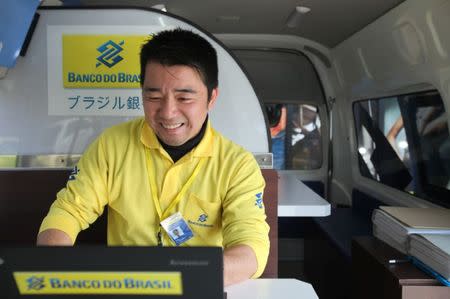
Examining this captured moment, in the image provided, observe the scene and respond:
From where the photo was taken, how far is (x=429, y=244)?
214 cm

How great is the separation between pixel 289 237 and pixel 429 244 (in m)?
2.88

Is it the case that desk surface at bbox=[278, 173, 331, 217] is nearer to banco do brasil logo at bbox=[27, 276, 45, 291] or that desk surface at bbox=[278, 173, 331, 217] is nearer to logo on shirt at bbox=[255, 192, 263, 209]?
logo on shirt at bbox=[255, 192, 263, 209]

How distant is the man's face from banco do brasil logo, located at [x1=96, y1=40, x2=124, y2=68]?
70 cm

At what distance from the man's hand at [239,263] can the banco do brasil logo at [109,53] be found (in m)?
1.23

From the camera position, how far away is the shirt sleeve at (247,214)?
57.2 inches

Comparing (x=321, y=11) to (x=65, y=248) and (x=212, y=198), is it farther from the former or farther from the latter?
(x=65, y=248)

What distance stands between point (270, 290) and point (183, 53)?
837 mm

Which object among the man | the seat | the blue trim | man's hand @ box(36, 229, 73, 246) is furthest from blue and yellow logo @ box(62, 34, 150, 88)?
the blue trim

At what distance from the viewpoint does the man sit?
154 cm

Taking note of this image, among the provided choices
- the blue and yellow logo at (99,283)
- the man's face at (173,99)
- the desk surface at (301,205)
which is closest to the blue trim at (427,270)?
the desk surface at (301,205)

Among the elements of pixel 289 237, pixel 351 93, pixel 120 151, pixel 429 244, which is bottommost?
pixel 289 237

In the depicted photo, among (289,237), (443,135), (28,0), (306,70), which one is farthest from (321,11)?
(289,237)

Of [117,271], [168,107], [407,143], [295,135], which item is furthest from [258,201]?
[295,135]

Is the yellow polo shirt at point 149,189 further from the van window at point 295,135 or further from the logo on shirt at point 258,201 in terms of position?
the van window at point 295,135
